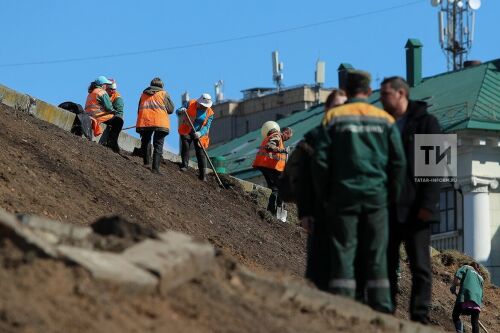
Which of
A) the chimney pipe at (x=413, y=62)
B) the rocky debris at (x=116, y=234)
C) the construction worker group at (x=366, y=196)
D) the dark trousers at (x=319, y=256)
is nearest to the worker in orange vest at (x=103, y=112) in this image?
the construction worker group at (x=366, y=196)

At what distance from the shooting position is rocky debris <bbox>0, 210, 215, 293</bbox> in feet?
31.3

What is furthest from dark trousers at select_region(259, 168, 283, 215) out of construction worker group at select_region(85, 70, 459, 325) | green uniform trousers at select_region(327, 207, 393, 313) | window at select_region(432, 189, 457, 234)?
window at select_region(432, 189, 457, 234)

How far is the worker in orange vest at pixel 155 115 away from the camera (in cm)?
2558

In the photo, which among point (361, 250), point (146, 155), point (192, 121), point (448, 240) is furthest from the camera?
point (448, 240)

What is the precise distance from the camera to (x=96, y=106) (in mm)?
26844

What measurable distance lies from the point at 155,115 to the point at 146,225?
452 cm

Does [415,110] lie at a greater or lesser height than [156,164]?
lesser

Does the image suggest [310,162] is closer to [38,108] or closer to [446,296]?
[38,108]

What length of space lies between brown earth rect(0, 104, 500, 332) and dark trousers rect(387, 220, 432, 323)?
0.82 meters

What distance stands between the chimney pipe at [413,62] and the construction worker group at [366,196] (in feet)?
159

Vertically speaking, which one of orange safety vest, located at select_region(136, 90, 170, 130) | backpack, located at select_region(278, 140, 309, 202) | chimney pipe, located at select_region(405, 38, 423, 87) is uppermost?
chimney pipe, located at select_region(405, 38, 423, 87)

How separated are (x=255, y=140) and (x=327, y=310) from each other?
55.2 meters

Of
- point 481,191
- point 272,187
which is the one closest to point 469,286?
point 272,187

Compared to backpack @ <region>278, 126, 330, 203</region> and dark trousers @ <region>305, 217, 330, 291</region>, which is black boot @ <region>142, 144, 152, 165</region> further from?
dark trousers @ <region>305, 217, 330, 291</region>
